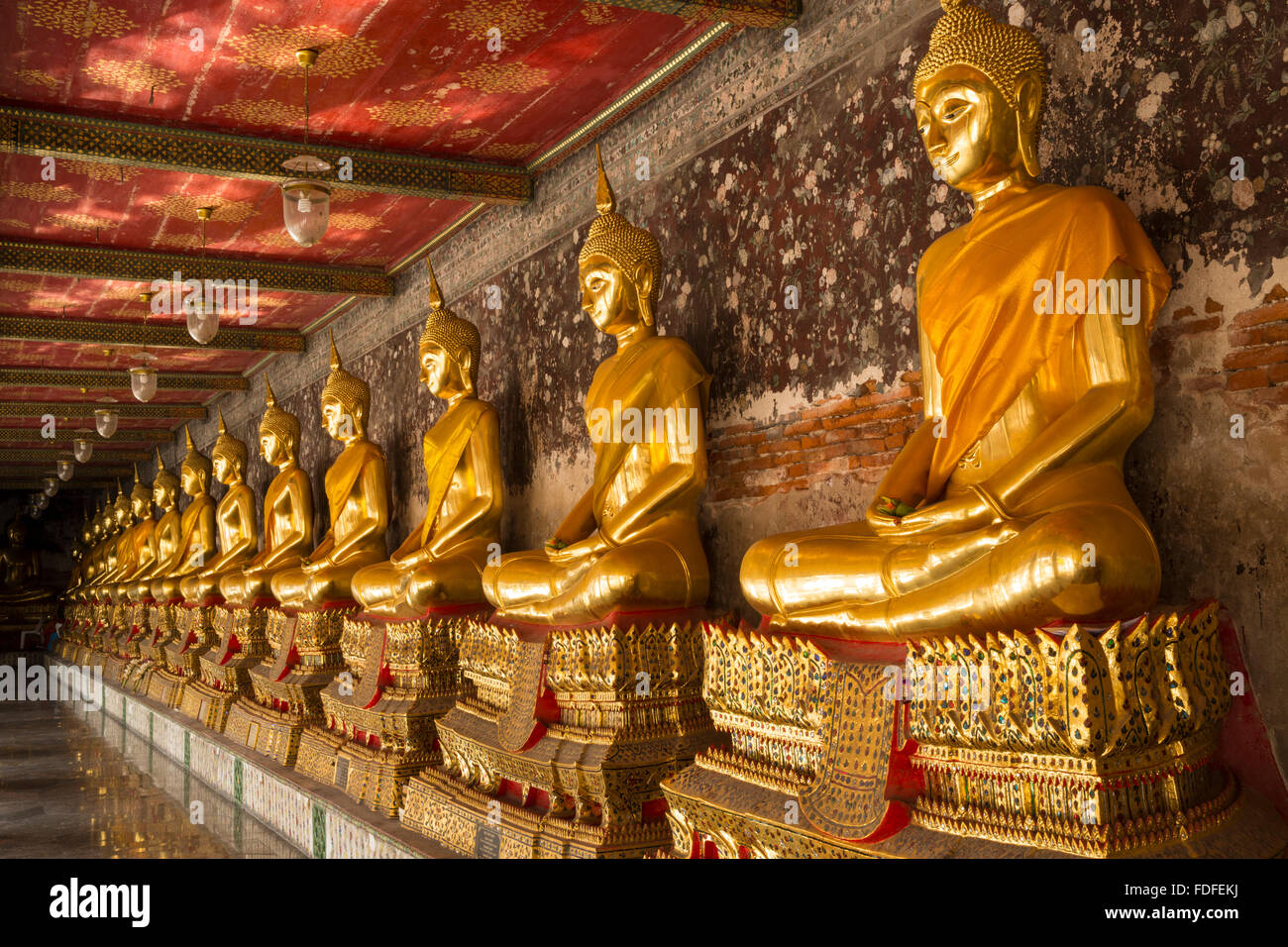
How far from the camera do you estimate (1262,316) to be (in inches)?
97.4

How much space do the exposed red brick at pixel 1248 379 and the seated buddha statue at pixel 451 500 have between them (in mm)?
3387

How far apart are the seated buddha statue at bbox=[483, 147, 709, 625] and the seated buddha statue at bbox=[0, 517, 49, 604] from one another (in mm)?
20763

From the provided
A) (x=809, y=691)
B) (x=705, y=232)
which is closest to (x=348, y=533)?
(x=705, y=232)

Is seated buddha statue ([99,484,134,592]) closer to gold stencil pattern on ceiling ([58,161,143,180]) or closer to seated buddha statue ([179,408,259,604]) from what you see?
seated buddha statue ([179,408,259,604])

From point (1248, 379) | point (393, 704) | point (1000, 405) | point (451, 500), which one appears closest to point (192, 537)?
point (451, 500)

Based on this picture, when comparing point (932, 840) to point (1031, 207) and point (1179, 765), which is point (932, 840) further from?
point (1031, 207)

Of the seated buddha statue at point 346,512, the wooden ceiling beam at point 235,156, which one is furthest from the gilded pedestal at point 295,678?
the wooden ceiling beam at point 235,156

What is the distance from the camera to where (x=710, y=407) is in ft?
14.6

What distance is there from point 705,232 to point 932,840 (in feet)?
9.26

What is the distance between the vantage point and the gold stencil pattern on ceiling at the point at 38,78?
4469mm

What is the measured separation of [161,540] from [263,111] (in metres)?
9.03

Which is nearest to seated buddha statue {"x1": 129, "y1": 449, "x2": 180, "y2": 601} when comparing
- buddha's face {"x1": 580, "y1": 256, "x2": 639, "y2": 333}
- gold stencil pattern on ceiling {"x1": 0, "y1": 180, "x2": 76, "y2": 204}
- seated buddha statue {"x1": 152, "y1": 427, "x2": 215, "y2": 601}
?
seated buddha statue {"x1": 152, "y1": 427, "x2": 215, "y2": 601}

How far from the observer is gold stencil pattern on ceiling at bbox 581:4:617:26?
164 inches

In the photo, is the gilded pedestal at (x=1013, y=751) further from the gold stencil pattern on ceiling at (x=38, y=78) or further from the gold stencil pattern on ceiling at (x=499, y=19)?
the gold stencil pattern on ceiling at (x=38, y=78)
